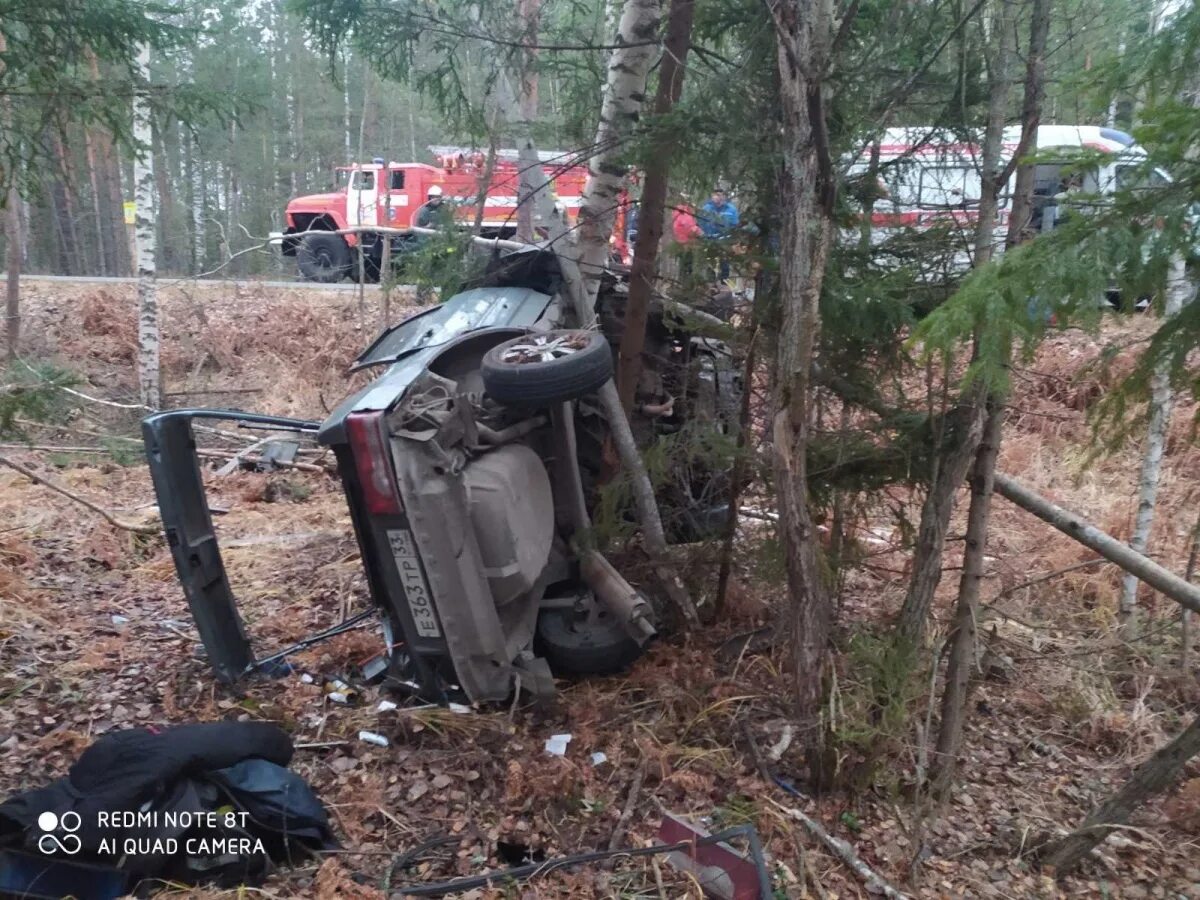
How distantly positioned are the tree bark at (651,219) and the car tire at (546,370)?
863mm

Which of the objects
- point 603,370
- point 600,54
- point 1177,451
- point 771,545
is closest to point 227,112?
point 600,54

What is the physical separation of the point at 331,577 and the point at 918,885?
12.8 ft

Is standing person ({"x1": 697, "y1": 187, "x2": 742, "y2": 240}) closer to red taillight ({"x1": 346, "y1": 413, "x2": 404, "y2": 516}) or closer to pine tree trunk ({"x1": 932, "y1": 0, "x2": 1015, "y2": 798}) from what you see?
pine tree trunk ({"x1": 932, "y1": 0, "x2": 1015, "y2": 798})

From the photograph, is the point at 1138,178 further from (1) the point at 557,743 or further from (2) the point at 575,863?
(1) the point at 557,743

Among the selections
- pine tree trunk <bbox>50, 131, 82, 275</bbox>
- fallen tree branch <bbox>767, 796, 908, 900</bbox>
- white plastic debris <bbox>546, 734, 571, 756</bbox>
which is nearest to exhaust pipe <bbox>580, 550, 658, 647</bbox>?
white plastic debris <bbox>546, 734, 571, 756</bbox>

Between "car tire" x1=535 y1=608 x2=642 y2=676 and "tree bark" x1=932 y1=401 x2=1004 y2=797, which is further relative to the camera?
"car tire" x1=535 y1=608 x2=642 y2=676

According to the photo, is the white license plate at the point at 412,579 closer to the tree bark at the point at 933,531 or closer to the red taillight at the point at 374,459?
the red taillight at the point at 374,459

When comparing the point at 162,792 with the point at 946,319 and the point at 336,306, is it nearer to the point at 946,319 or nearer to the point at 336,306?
the point at 946,319

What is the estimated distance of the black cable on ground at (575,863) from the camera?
3127 millimetres

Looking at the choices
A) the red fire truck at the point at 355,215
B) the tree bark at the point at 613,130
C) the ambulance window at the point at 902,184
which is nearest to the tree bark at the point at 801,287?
the ambulance window at the point at 902,184

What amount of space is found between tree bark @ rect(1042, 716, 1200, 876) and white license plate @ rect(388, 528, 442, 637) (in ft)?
8.73

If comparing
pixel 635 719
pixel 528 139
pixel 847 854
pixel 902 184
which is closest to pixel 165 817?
pixel 635 719

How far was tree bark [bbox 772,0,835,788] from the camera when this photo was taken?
134 inches

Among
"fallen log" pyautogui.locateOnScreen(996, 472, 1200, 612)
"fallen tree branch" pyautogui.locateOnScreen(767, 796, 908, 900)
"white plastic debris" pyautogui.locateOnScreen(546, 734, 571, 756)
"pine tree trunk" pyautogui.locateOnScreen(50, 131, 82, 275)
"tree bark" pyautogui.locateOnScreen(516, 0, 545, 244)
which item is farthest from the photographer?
"pine tree trunk" pyautogui.locateOnScreen(50, 131, 82, 275)
